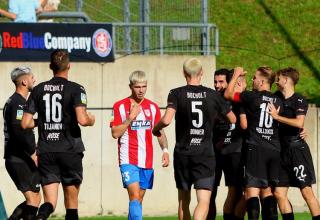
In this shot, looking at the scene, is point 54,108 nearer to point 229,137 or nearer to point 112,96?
point 229,137

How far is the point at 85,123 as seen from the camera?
13531mm

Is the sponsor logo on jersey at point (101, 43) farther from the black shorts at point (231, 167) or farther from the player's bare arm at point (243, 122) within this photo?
the player's bare arm at point (243, 122)

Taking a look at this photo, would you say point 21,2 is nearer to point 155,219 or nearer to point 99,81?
point 99,81

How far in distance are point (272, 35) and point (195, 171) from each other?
15.7 m

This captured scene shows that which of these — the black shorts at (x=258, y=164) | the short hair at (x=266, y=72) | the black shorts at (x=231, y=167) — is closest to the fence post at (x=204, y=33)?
the black shorts at (x=231, y=167)

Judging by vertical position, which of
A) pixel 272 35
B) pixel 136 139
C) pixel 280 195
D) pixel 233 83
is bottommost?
pixel 280 195

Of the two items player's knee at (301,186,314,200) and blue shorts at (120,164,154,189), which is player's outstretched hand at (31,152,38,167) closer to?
blue shorts at (120,164,154,189)

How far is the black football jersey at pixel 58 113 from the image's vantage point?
13.8 m

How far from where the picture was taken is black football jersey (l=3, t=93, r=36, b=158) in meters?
15.0

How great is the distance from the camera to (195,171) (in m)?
14.1

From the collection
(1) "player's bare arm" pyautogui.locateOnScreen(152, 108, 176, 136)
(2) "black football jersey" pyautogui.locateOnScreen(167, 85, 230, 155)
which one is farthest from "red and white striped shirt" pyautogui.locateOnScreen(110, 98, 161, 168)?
(2) "black football jersey" pyautogui.locateOnScreen(167, 85, 230, 155)

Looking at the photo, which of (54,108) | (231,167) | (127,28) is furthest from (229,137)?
(127,28)

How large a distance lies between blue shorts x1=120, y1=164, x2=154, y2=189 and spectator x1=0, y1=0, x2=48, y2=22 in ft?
17.5

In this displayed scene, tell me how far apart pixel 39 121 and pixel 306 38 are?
16223 millimetres
